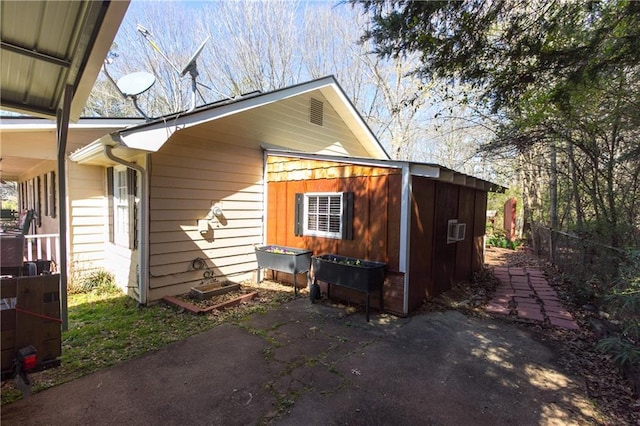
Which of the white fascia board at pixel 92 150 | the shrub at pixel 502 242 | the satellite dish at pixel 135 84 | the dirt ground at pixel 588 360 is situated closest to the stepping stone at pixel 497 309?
the dirt ground at pixel 588 360

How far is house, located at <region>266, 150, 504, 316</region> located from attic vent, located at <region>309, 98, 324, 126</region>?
6.08 ft

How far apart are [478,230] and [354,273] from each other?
192 inches

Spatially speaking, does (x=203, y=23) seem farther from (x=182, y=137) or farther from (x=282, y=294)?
(x=282, y=294)

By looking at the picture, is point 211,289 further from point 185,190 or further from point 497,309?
point 497,309

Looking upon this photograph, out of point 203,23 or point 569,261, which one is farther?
point 203,23

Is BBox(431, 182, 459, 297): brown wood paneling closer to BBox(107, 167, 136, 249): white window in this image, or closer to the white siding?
BBox(107, 167, 136, 249): white window

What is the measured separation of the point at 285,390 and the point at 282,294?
3042 millimetres

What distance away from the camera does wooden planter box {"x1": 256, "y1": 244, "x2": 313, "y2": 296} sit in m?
5.65

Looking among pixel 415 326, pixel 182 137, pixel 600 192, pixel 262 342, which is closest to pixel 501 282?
pixel 600 192

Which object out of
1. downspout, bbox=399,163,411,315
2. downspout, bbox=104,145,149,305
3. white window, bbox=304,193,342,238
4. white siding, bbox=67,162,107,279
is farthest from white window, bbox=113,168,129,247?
downspout, bbox=399,163,411,315

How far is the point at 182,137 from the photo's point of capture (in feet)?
17.6

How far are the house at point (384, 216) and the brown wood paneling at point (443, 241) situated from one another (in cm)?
2

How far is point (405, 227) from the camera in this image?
4.74 m

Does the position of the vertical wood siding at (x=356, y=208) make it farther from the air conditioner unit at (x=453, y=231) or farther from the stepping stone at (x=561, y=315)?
the stepping stone at (x=561, y=315)
